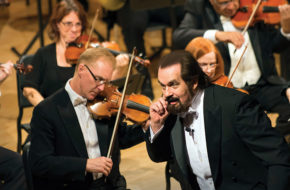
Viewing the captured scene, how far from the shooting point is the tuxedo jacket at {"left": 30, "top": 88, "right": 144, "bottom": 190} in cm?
240

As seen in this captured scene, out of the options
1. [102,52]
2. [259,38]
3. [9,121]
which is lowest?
[9,121]

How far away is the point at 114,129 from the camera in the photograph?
8.06 feet

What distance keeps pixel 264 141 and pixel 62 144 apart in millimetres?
950

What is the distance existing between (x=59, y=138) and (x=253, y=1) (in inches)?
72.3

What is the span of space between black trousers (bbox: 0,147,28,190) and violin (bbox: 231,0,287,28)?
1.73 m

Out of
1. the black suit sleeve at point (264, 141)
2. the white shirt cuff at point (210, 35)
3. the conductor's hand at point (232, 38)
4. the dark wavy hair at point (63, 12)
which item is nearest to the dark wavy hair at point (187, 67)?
the black suit sleeve at point (264, 141)

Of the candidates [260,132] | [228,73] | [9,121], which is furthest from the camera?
[9,121]

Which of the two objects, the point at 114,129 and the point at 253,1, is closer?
the point at 114,129

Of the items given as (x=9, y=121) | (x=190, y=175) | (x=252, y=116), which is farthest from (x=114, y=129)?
(x=9, y=121)

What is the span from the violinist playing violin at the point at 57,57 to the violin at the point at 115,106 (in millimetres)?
1060

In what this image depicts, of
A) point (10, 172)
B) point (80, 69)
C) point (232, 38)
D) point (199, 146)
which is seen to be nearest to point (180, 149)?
point (199, 146)

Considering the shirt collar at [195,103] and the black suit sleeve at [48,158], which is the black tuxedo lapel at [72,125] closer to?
the black suit sleeve at [48,158]

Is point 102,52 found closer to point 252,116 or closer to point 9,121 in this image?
point 252,116

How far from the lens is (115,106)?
2588mm
